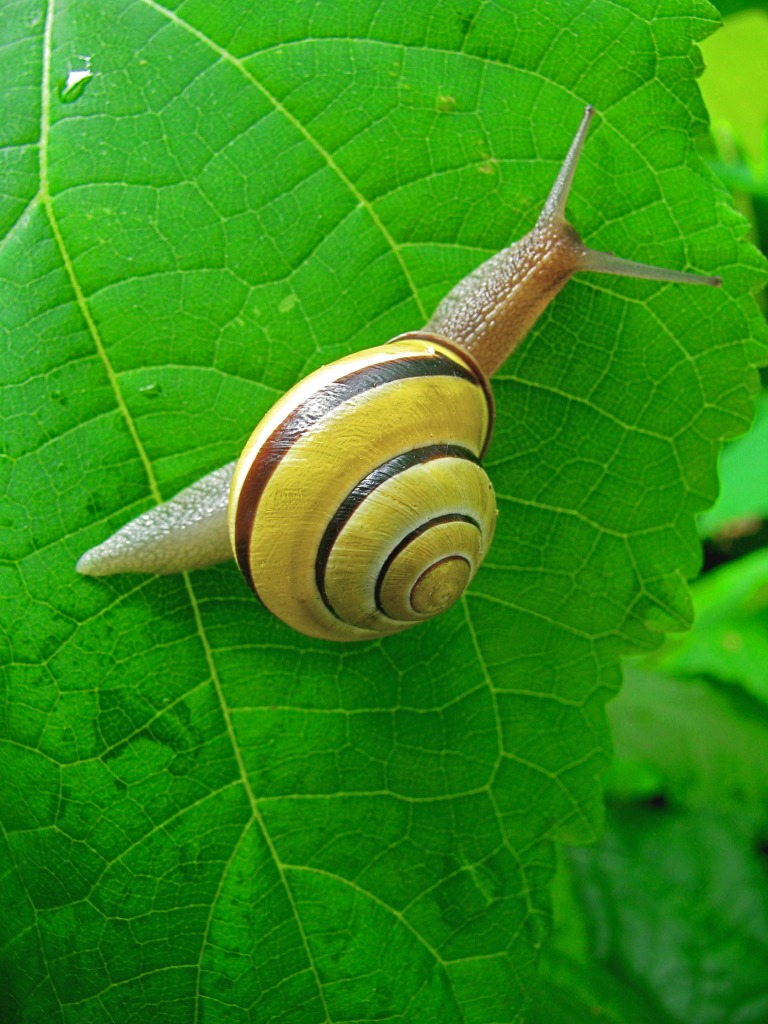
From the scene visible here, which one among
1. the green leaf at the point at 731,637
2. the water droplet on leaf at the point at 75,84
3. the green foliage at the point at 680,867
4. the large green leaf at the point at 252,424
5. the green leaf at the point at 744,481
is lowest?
the green foliage at the point at 680,867

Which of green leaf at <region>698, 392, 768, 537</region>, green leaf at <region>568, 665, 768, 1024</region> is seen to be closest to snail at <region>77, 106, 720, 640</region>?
green leaf at <region>568, 665, 768, 1024</region>

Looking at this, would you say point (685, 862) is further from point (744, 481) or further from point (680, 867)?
point (744, 481)

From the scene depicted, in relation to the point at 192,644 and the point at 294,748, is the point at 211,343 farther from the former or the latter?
the point at 294,748

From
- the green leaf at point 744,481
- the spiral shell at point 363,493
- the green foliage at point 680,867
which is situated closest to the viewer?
the spiral shell at point 363,493

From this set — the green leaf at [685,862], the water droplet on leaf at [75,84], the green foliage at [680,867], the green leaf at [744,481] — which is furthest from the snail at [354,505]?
the green leaf at [744,481]

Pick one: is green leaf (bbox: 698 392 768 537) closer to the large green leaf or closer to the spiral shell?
the large green leaf

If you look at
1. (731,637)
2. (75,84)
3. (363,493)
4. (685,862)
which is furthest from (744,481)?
(75,84)

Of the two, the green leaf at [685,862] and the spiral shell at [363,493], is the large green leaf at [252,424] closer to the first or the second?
the spiral shell at [363,493]

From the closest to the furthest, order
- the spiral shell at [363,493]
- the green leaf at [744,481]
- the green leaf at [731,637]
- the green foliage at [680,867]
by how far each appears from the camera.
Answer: the spiral shell at [363,493] → the green foliage at [680,867] → the green leaf at [731,637] → the green leaf at [744,481]
